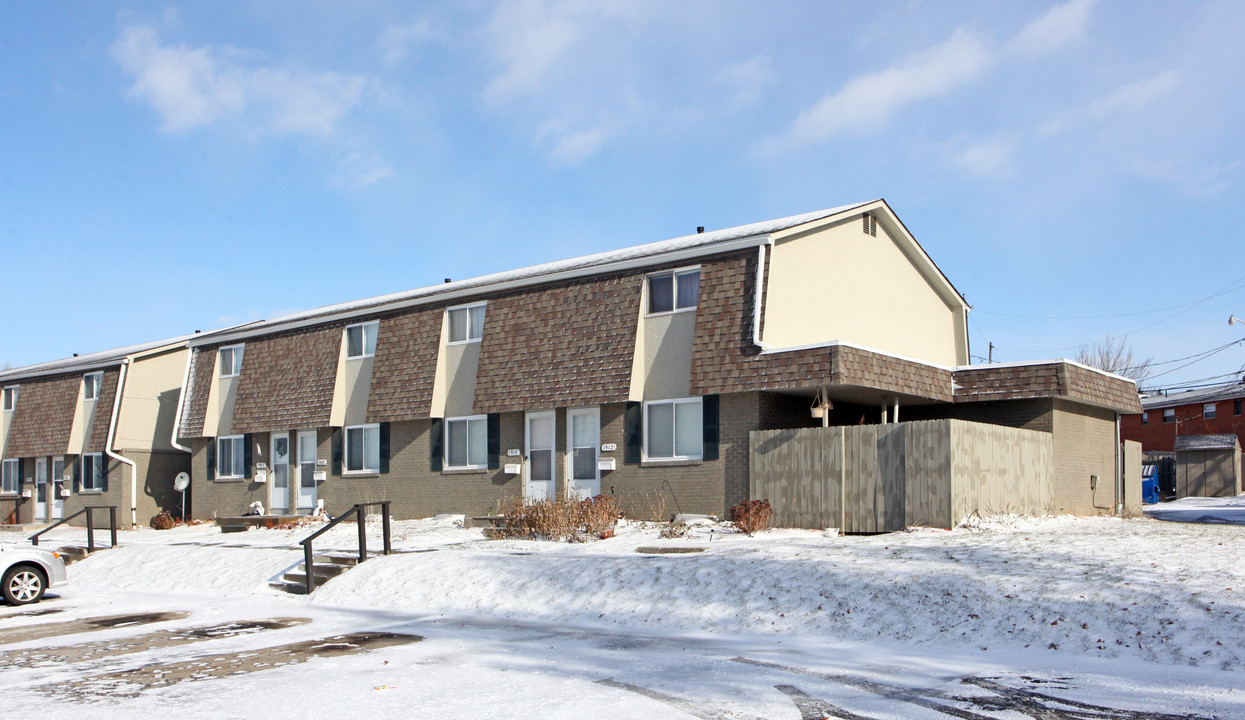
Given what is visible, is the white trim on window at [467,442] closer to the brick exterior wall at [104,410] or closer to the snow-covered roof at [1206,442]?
the brick exterior wall at [104,410]

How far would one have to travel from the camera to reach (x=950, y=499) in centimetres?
1661

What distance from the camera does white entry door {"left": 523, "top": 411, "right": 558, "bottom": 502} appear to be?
74.9 ft

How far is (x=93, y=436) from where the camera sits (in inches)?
1271

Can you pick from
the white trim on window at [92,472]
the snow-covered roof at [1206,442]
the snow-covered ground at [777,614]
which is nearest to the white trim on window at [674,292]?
the snow-covered ground at [777,614]

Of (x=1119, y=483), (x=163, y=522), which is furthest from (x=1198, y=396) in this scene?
(x=163, y=522)

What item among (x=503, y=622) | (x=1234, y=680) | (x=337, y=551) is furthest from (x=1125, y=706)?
(x=337, y=551)

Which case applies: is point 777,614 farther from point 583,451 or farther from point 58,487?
point 58,487

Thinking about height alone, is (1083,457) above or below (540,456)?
below

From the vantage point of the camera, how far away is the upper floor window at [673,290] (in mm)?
21016

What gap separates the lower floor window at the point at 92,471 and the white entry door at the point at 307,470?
8.88 m

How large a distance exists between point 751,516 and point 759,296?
4250 mm

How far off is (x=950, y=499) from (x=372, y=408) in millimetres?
14324

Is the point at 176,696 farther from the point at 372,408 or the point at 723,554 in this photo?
the point at 372,408

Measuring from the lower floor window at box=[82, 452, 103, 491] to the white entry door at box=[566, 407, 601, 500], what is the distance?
17.8 meters
